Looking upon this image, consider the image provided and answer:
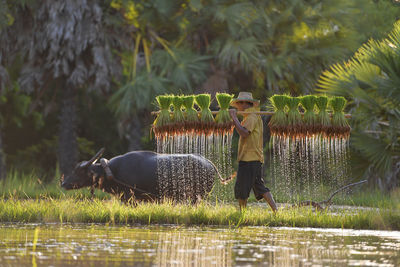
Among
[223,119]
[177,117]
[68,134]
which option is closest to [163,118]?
[177,117]

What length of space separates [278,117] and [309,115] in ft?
1.45

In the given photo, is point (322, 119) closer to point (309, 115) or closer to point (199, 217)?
point (309, 115)

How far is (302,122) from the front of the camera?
11.6m

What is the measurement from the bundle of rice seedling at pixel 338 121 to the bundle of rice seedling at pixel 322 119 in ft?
0.35

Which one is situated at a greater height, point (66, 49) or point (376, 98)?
point (66, 49)

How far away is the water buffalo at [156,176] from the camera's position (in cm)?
1325

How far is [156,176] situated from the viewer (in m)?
13.4

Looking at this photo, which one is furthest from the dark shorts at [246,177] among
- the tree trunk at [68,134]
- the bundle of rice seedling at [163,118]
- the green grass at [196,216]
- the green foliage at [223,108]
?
the tree trunk at [68,134]

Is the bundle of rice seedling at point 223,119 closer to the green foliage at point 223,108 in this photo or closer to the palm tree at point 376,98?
the green foliage at point 223,108

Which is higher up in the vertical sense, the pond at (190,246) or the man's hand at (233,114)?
the man's hand at (233,114)

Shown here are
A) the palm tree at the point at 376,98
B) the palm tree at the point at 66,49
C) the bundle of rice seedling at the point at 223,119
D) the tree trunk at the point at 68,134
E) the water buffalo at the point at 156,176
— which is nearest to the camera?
the bundle of rice seedling at the point at 223,119

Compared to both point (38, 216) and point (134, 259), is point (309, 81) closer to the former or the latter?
point (38, 216)

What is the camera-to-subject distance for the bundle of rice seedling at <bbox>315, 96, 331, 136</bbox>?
11.6m

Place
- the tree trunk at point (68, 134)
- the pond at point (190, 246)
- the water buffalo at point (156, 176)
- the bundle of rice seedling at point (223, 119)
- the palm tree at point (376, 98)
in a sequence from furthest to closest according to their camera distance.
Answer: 1. the tree trunk at point (68, 134)
2. the palm tree at point (376, 98)
3. the water buffalo at point (156, 176)
4. the bundle of rice seedling at point (223, 119)
5. the pond at point (190, 246)
